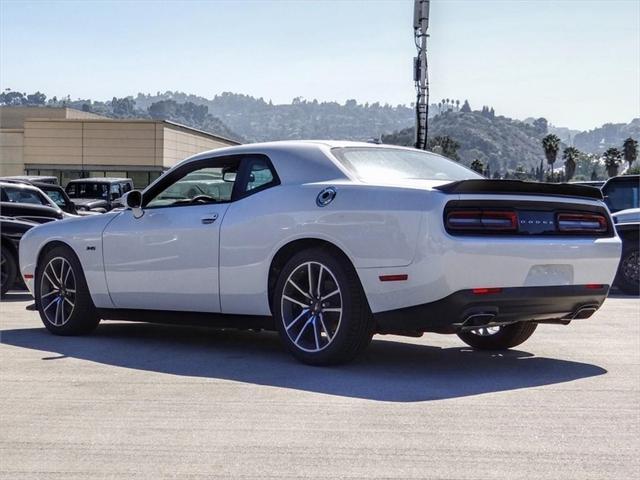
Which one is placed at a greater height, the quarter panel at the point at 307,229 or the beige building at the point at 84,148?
the beige building at the point at 84,148

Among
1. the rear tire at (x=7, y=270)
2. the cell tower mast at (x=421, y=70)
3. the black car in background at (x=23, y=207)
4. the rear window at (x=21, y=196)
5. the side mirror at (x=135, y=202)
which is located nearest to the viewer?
the side mirror at (x=135, y=202)

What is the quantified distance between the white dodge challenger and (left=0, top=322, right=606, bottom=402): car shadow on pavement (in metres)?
0.25

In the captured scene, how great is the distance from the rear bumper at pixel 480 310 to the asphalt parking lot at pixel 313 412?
0.35 metres

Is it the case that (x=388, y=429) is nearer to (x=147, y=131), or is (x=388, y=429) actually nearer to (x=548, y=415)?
(x=548, y=415)

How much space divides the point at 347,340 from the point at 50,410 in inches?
76.8

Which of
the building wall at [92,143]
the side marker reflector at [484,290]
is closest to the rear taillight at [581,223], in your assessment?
the side marker reflector at [484,290]

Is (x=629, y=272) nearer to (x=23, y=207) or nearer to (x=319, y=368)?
(x=23, y=207)

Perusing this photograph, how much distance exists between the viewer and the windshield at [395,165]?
22.7 feet

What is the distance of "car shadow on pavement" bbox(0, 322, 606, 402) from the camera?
19.9 ft

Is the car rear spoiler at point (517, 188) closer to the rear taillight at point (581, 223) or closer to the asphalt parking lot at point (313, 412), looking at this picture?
the rear taillight at point (581, 223)

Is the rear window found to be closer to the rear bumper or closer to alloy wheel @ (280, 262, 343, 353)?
alloy wheel @ (280, 262, 343, 353)

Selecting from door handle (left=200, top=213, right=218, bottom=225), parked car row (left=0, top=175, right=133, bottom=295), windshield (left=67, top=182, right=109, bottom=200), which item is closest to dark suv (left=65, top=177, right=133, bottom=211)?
windshield (left=67, top=182, right=109, bottom=200)

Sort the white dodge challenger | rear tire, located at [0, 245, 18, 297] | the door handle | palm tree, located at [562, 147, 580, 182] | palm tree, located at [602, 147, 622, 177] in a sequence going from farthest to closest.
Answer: palm tree, located at [562, 147, 580, 182], palm tree, located at [602, 147, 622, 177], rear tire, located at [0, 245, 18, 297], the door handle, the white dodge challenger

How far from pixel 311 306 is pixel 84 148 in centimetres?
5540
